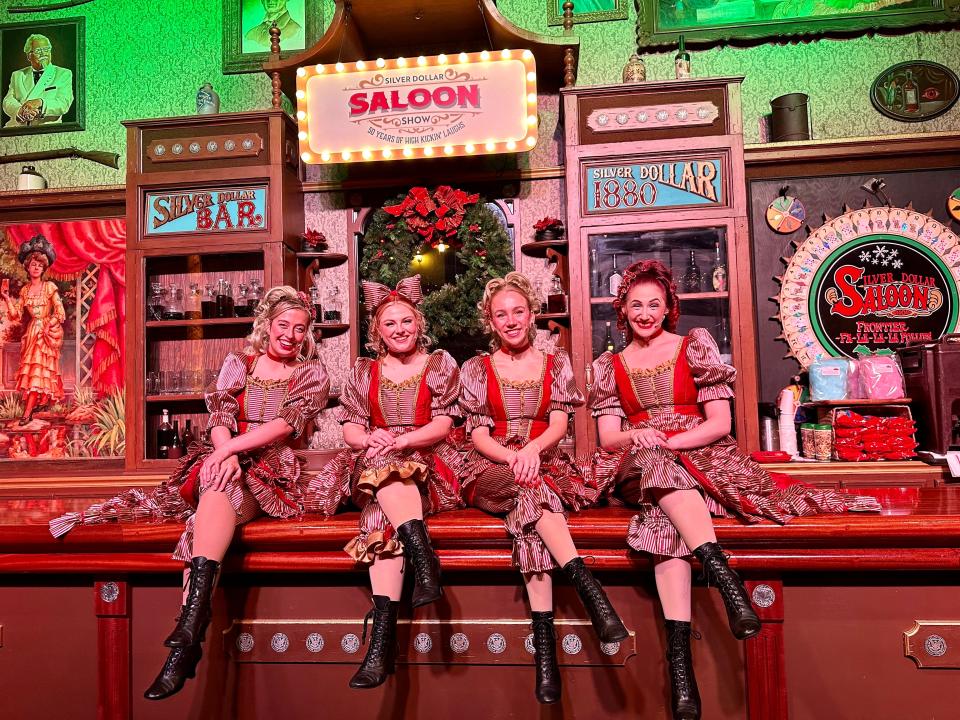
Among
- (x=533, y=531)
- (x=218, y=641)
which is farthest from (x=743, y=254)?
(x=218, y=641)

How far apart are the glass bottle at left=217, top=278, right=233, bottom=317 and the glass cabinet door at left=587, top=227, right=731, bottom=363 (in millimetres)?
2183

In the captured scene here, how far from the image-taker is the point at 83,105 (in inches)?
205

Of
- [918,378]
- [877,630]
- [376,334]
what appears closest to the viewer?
[877,630]

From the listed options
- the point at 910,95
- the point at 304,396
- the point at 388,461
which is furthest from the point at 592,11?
the point at 388,461

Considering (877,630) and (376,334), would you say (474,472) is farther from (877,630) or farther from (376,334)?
(877,630)

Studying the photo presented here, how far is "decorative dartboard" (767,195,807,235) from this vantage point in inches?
178

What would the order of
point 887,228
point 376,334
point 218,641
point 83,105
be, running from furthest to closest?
1. point 83,105
2. point 887,228
3. point 376,334
4. point 218,641

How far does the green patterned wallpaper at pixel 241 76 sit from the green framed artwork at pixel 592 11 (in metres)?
0.04

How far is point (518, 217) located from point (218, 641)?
3.18m

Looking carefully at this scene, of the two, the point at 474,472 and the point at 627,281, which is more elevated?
the point at 627,281

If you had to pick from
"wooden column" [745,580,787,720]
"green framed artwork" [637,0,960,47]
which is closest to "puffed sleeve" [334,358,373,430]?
"wooden column" [745,580,787,720]

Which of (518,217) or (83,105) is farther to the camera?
(83,105)

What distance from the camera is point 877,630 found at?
86.3 inches

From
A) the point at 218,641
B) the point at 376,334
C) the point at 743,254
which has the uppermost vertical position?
the point at 743,254
